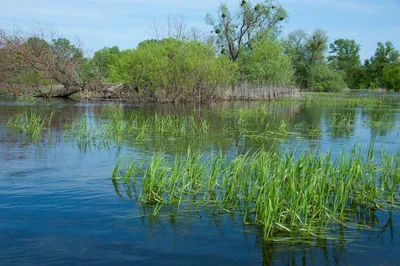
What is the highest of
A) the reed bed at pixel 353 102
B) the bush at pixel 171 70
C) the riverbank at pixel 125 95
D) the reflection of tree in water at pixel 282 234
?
the bush at pixel 171 70

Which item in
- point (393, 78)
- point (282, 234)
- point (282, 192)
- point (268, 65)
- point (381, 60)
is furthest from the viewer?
point (381, 60)

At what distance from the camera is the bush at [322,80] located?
7275 centimetres

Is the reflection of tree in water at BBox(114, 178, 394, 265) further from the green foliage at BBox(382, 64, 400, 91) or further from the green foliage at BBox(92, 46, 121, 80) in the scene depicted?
the green foliage at BBox(382, 64, 400, 91)

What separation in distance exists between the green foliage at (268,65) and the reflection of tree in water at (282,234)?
3995 cm

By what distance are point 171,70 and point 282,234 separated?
2873cm

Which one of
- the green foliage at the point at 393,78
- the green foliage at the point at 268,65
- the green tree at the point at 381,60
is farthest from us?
the green tree at the point at 381,60

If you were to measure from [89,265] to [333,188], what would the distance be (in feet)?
A: 14.2

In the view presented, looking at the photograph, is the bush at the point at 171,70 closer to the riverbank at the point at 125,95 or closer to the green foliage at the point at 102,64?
the riverbank at the point at 125,95

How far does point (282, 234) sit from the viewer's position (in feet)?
16.7

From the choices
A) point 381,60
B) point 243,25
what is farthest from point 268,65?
point 381,60

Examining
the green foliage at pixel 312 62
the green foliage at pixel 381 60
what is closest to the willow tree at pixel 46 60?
the green foliage at pixel 312 62

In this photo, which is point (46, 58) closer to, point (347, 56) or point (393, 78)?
point (393, 78)

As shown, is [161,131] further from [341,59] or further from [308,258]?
[341,59]

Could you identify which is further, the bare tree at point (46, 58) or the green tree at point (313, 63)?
the green tree at point (313, 63)
